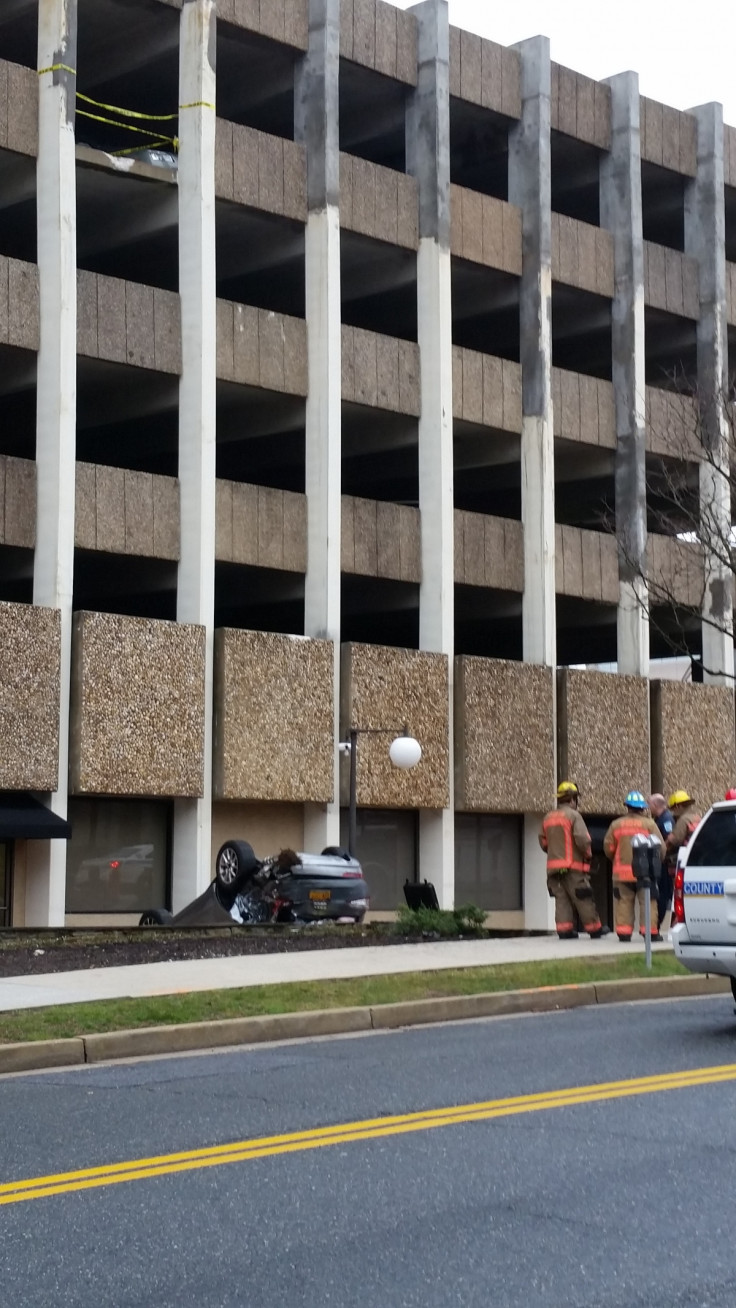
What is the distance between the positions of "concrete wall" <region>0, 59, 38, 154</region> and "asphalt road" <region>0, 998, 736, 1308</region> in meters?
21.2

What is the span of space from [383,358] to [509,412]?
348 centimetres

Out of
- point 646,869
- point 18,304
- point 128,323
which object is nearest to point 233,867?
point 646,869

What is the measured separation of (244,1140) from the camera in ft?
28.3

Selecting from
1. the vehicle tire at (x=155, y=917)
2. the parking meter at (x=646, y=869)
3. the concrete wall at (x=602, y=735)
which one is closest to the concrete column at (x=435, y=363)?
the concrete wall at (x=602, y=735)

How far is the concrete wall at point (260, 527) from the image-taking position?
3097cm

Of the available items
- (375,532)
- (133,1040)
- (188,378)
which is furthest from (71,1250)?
(375,532)

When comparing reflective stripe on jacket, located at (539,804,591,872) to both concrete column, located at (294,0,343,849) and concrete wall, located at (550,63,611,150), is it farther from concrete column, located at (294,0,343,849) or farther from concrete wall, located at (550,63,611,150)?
concrete wall, located at (550,63,611,150)

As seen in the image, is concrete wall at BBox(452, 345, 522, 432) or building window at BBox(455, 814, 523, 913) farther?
concrete wall at BBox(452, 345, 522, 432)

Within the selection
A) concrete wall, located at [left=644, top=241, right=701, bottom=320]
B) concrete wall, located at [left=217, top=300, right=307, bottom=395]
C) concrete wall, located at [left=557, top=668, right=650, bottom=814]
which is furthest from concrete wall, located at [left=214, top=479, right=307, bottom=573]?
concrete wall, located at [left=644, top=241, right=701, bottom=320]

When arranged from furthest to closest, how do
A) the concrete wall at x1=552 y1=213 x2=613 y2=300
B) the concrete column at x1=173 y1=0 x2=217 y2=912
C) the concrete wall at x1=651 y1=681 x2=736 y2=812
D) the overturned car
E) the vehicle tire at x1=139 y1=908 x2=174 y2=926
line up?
the concrete wall at x1=651 y1=681 x2=736 y2=812 → the concrete wall at x1=552 y1=213 x2=613 y2=300 → the concrete column at x1=173 y1=0 x2=217 y2=912 → the vehicle tire at x1=139 y1=908 x2=174 y2=926 → the overturned car

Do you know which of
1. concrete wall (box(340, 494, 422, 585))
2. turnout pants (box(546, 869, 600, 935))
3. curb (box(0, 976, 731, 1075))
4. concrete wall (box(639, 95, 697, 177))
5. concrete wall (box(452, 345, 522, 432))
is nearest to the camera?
curb (box(0, 976, 731, 1075))

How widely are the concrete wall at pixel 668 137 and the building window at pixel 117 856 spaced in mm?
19106

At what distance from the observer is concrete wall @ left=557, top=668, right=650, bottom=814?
35.7 m

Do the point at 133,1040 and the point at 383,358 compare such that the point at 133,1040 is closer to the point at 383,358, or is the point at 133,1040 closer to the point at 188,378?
the point at 188,378
